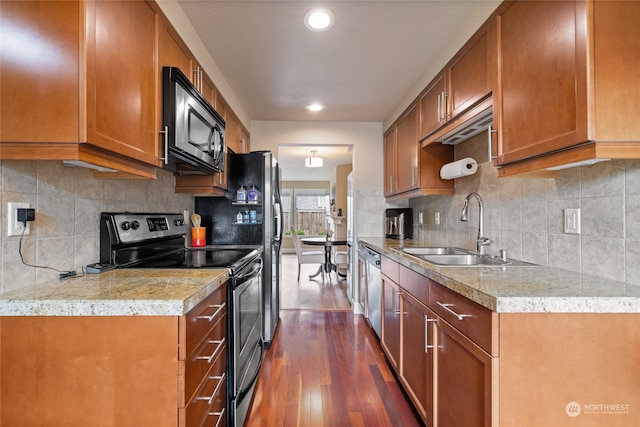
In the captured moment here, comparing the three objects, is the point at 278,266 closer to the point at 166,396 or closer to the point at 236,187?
the point at 236,187

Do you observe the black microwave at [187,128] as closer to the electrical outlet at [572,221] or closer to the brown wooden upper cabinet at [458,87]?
the brown wooden upper cabinet at [458,87]

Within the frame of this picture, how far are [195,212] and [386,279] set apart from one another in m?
1.75

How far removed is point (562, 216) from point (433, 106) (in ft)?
4.02

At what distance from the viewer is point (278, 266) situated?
10.3 ft

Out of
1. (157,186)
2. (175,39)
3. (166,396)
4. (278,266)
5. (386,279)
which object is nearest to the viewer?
(166,396)

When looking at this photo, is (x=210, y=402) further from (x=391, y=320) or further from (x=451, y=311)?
(x=391, y=320)

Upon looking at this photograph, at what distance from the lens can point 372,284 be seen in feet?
9.53

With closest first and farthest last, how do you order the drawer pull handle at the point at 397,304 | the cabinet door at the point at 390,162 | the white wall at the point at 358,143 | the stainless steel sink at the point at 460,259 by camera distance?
the stainless steel sink at the point at 460,259 → the drawer pull handle at the point at 397,304 → the cabinet door at the point at 390,162 → the white wall at the point at 358,143

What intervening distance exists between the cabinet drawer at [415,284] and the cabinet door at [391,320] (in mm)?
154

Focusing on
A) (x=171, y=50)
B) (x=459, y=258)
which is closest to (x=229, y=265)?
(x=171, y=50)

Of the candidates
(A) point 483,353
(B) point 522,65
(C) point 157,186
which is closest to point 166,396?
(A) point 483,353

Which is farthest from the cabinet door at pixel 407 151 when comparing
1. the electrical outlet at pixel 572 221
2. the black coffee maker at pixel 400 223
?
the electrical outlet at pixel 572 221

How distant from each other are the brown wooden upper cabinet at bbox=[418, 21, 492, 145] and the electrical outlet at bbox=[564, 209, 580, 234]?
696mm

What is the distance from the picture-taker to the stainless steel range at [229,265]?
154cm
